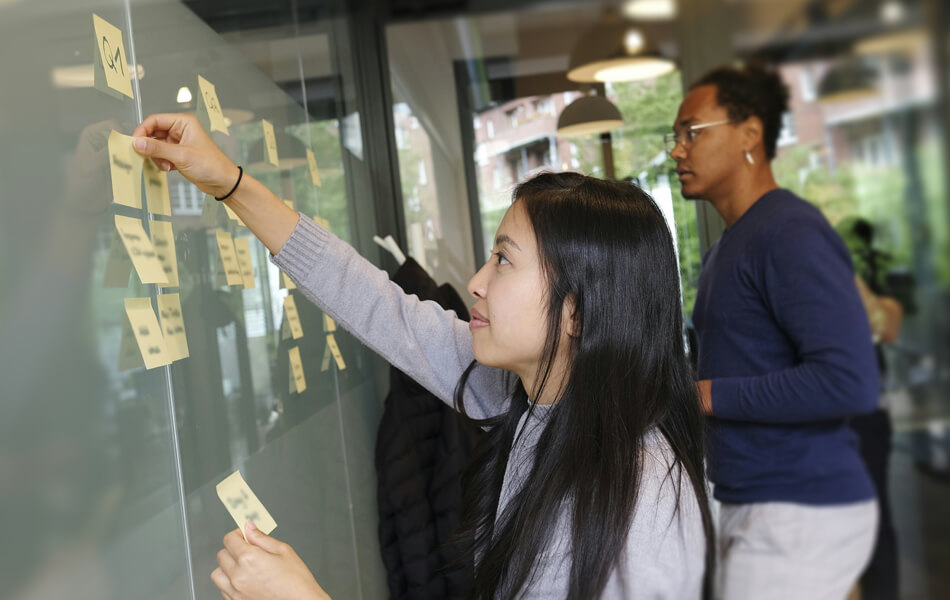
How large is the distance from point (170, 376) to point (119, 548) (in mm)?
196

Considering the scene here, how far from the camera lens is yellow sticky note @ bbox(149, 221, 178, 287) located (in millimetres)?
852

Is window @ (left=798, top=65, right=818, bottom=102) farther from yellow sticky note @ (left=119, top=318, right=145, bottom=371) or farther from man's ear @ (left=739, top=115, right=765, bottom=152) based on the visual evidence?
yellow sticky note @ (left=119, top=318, right=145, bottom=371)

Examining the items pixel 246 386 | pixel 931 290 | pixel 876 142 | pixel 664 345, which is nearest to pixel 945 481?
pixel 931 290

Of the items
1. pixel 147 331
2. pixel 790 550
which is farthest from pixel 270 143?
pixel 790 550

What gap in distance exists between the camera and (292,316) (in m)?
1.35

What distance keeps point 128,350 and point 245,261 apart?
0.39 m

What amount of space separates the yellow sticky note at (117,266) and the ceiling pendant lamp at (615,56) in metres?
1.68

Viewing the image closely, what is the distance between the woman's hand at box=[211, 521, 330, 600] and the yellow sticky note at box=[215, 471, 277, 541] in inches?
2.5

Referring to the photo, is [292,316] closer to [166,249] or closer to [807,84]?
[166,249]

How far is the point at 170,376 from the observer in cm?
86

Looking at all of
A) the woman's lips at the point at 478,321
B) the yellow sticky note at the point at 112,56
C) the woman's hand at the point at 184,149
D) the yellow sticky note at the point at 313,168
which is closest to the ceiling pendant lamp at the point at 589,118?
the yellow sticky note at the point at 313,168

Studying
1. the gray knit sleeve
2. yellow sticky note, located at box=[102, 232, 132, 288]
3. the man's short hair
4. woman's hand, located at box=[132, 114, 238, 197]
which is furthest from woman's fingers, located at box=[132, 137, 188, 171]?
the man's short hair

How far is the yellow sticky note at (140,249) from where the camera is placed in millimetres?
771

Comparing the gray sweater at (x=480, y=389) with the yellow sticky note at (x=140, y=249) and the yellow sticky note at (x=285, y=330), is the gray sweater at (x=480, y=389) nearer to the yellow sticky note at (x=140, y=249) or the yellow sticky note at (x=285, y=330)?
the yellow sticky note at (x=285, y=330)
